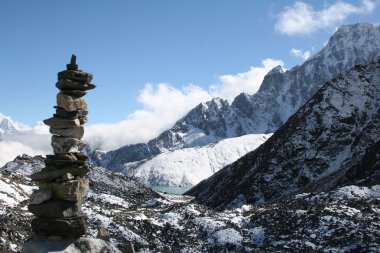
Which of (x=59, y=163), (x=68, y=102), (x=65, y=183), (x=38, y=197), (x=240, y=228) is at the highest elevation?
(x=68, y=102)

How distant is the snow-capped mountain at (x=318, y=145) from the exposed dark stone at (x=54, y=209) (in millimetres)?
96330

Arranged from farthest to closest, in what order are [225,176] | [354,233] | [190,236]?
[225,176], [190,236], [354,233]

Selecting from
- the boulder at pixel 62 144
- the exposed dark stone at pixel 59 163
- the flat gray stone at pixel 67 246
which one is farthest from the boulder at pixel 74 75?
the flat gray stone at pixel 67 246

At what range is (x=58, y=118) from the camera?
67.7 ft

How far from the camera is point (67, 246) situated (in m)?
19.5

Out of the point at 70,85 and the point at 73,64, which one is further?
the point at 73,64

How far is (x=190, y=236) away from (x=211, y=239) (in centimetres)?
264

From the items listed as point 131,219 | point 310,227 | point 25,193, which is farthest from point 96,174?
point 310,227

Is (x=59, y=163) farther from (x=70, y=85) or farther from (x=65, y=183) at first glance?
(x=70, y=85)

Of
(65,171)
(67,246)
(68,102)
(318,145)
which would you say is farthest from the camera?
(318,145)

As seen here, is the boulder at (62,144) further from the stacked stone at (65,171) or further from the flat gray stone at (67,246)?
the flat gray stone at (67,246)

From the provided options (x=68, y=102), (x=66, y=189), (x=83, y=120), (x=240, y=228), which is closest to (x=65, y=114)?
(x=68, y=102)

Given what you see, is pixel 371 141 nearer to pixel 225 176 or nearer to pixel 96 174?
pixel 225 176

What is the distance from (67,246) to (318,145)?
123539mm
